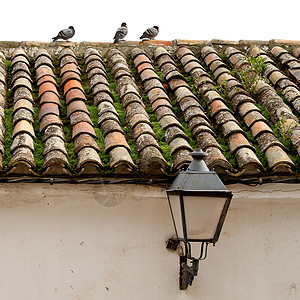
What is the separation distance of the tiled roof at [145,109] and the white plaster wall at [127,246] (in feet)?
1.17

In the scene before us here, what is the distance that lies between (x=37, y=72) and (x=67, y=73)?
16.2 inches

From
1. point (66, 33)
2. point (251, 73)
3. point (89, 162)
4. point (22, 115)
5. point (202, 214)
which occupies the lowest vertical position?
point (202, 214)

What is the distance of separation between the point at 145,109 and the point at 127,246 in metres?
1.76

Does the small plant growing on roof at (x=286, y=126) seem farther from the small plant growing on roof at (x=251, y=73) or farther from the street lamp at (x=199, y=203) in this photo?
the street lamp at (x=199, y=203)

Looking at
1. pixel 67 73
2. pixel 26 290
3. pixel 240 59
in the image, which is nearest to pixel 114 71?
pixel 67 73

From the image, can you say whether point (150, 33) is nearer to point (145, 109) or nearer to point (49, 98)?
point (145, 109)

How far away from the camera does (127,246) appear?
228 inches

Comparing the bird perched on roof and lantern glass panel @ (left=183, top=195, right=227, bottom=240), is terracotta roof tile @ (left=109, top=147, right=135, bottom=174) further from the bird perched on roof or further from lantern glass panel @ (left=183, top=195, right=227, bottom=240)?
the bird perched on roof

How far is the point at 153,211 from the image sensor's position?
5.82m

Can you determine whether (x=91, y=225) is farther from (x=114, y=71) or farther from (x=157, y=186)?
(x=114, y=71)

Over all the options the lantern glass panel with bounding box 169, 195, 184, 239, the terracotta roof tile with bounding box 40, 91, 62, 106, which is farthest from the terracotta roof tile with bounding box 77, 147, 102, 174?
the terracotta roof tile with bounding box 40, 91, 62, 106

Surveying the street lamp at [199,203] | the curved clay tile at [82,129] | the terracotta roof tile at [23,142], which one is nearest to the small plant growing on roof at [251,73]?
the curved clay tile at [82,129]

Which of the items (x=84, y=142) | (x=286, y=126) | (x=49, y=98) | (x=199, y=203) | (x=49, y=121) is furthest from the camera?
(x=49, y=98)

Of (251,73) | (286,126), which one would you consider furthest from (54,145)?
(251,73)
